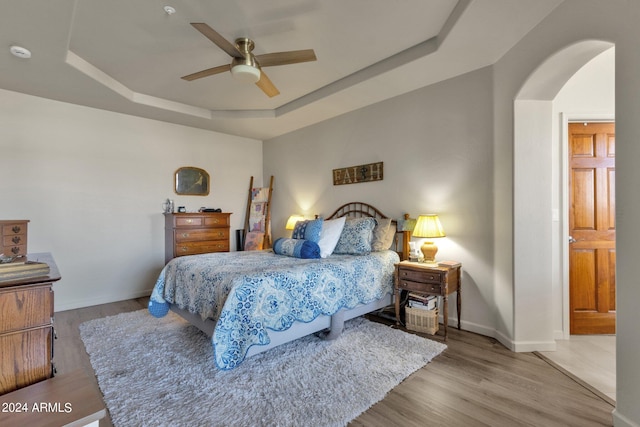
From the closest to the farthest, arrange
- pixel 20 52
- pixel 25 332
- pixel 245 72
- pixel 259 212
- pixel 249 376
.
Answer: pixel 25 332 < pixel 249 376 < pixel 245 72 < pixel 20 52 < pixel 259 212

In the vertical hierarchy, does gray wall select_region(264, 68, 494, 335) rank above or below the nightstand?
above

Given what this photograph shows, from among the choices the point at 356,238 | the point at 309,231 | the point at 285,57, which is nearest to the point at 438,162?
the point at 356,238

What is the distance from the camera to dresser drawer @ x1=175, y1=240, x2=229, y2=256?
4.30 m

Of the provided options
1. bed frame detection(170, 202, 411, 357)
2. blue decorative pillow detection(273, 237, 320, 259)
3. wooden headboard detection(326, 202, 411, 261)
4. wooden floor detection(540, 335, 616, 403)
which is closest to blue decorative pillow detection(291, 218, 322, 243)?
blue decorative pillow detection(273, 237, 320, 259)

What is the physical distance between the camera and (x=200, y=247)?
452 cm

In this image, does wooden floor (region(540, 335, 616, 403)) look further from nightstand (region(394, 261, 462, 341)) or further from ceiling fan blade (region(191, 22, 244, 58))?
ceiling fan blade (region(191, 22, 244, 58))

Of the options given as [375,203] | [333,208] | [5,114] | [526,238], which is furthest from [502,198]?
[5,114]

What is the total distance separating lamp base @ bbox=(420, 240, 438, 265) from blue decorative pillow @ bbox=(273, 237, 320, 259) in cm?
115

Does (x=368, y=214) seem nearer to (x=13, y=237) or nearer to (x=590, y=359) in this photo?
(x=590, y=359)

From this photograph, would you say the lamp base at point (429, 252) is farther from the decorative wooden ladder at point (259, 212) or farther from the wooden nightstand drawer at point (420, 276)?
the decorative wooden ladder at point (259, 212)

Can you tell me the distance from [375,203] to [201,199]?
2983 millimetres

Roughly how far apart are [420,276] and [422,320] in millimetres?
461

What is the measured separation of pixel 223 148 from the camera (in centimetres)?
536

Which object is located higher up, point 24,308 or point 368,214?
point 368,214
